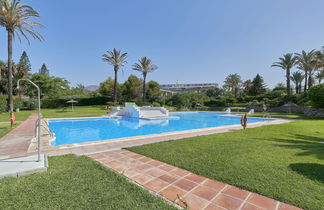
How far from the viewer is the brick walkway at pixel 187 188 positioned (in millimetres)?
2250

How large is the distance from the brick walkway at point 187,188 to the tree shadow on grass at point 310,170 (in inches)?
51.8

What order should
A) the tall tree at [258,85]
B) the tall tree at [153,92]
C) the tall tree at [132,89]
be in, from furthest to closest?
the tall tree at [258,85] < the tall tree at [153,92] < the tall tree at [132,89]

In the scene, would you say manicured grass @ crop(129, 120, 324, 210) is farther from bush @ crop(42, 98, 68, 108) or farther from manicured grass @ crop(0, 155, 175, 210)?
bush @ crop(42, 98, 68, 108)

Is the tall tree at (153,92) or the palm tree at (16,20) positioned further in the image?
the tall tree at (153,92)

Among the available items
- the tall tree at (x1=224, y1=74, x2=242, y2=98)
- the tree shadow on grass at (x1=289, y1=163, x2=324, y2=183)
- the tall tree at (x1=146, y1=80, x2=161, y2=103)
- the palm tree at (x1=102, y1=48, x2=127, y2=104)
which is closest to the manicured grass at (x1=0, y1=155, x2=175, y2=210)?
the tree shadow on grass at (x1=289, y1=163, x2=324, y2=183)

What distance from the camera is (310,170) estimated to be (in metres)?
3.23

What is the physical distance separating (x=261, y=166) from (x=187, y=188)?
1911 mm

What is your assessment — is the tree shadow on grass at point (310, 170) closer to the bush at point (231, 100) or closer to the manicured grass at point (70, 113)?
the manicured grass at point (70, 113)

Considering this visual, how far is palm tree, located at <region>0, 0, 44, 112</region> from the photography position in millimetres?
14211

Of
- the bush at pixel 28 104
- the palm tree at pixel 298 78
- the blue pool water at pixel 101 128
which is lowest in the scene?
the blue pool water at pixel 101 128

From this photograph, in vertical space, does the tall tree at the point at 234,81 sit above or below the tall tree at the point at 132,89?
above

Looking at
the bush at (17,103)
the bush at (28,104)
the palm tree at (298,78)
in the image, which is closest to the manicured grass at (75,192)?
the bush at (17,103)

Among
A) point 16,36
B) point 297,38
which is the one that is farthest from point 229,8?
point 16,36

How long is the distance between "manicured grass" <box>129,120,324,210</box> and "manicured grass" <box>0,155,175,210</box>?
1.39 meters
